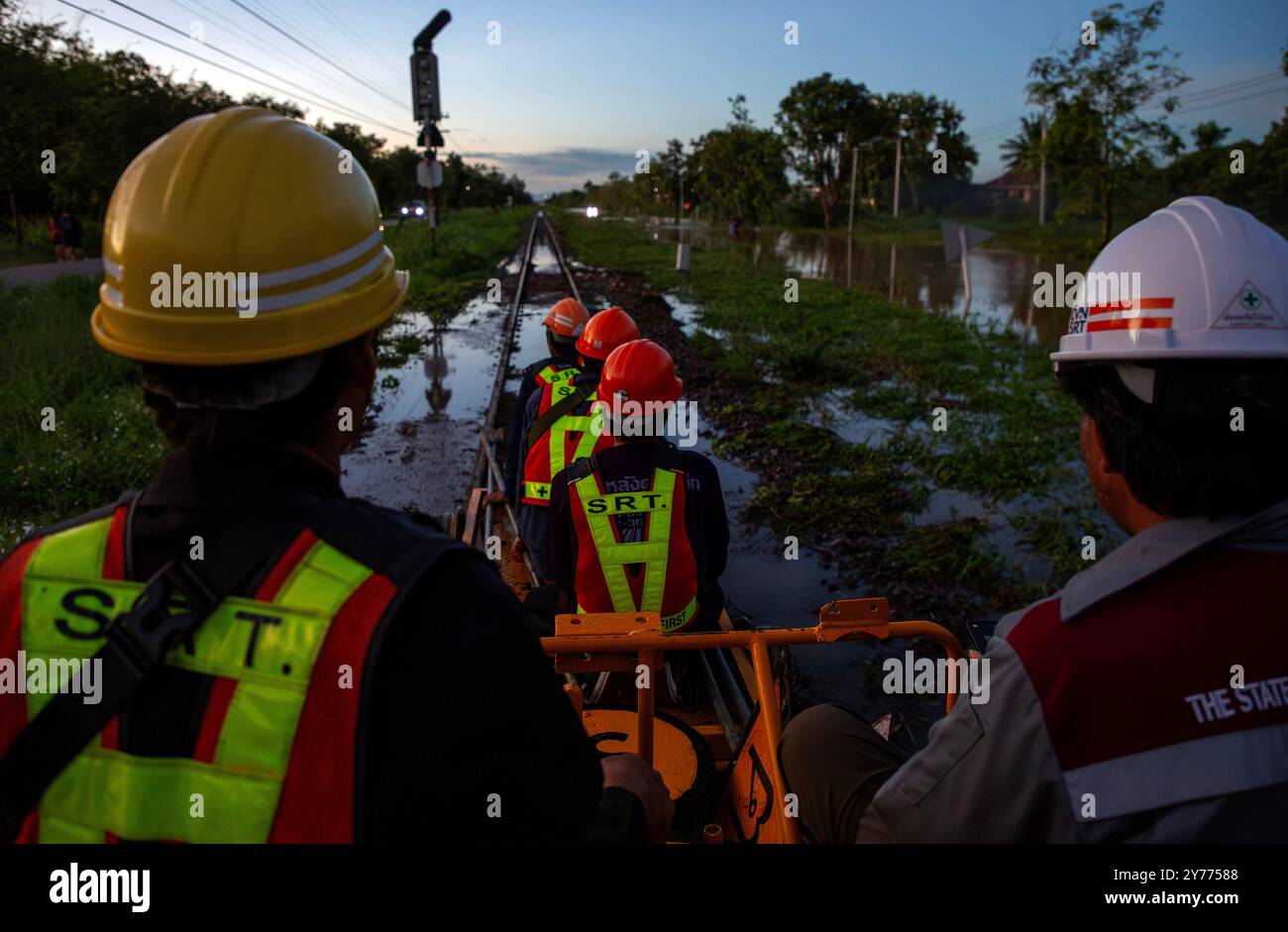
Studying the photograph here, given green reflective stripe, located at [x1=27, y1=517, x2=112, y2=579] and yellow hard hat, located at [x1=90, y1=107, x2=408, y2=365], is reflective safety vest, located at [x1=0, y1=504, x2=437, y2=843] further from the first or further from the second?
yellow hard hat, located at [x1=90, y1=107, x2=408, y2=365]

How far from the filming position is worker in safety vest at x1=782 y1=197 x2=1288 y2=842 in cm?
129

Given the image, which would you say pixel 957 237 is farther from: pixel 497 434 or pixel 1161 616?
pixel 1161 616

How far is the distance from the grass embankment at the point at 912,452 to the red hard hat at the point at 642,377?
9.57 feet

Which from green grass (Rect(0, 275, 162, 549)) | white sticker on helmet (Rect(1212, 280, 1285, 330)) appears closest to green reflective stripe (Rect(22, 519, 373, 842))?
white sticker on helmet (Rect(1212, 280, 1285, 330))

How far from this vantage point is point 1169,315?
61.9 inches

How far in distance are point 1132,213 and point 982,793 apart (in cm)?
4619

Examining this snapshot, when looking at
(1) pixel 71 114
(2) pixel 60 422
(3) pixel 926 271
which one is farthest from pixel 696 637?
(3) pixel 926 271

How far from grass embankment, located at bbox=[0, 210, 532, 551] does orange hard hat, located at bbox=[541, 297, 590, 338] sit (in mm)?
4187

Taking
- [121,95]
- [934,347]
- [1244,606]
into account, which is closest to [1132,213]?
[934,347]

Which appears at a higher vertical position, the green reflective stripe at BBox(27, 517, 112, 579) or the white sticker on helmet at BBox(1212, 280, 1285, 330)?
the white sticker on helmet at BBox(1212, 280, 1285, 330)

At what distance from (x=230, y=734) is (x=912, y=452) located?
28.7ft

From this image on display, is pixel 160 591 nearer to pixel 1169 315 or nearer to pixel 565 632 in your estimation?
pixel 565 632

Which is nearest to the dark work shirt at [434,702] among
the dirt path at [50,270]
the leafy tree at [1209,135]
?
the dirt path at [50,270]

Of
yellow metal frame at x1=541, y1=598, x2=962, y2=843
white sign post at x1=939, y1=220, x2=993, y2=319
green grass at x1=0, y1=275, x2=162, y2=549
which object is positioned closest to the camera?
yellow metal frame at x1=541, y1=598, x2=962, y2=843
